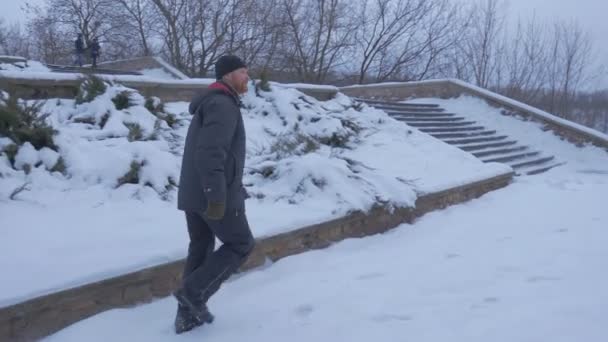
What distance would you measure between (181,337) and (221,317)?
351 millimetres

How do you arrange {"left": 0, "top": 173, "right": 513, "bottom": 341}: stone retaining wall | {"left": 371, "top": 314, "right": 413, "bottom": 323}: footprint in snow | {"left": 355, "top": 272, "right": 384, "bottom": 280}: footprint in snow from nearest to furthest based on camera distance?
{"left": 0, "top": 173, "right": 513, "bottom": 341}: stone retaining wall, {"left": 371, "top": 314, "right": 413, "bottom": 323}: footprint in snow, {"left": 355, "top": 272, "right": 384, "bottom": 280}: footprint in snow

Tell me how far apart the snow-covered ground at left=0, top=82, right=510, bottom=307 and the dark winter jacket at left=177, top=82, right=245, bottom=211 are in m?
0.90

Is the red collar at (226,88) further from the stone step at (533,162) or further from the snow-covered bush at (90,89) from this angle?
the stone step at (533,162)

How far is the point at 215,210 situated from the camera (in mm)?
2771

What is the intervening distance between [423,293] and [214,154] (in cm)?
193

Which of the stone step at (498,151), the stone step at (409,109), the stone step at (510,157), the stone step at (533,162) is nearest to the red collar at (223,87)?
the stone step at (510,157)

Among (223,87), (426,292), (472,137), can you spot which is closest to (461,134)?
(472,137)

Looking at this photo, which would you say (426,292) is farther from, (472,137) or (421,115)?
(421,115)

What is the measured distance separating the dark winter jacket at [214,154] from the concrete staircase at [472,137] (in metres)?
7.68

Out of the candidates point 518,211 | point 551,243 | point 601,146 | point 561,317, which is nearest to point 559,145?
point 601,146

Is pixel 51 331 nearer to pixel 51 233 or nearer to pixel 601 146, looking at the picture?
pixel 51 233

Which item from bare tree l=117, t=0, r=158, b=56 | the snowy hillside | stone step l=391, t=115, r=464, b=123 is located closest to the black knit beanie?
the snowy hillside

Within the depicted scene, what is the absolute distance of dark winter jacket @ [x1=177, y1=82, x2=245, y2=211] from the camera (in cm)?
276

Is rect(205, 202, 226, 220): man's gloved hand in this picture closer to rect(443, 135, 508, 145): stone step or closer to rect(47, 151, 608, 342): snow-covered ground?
rect(47, 151, 608, 342): snow-covered ground
